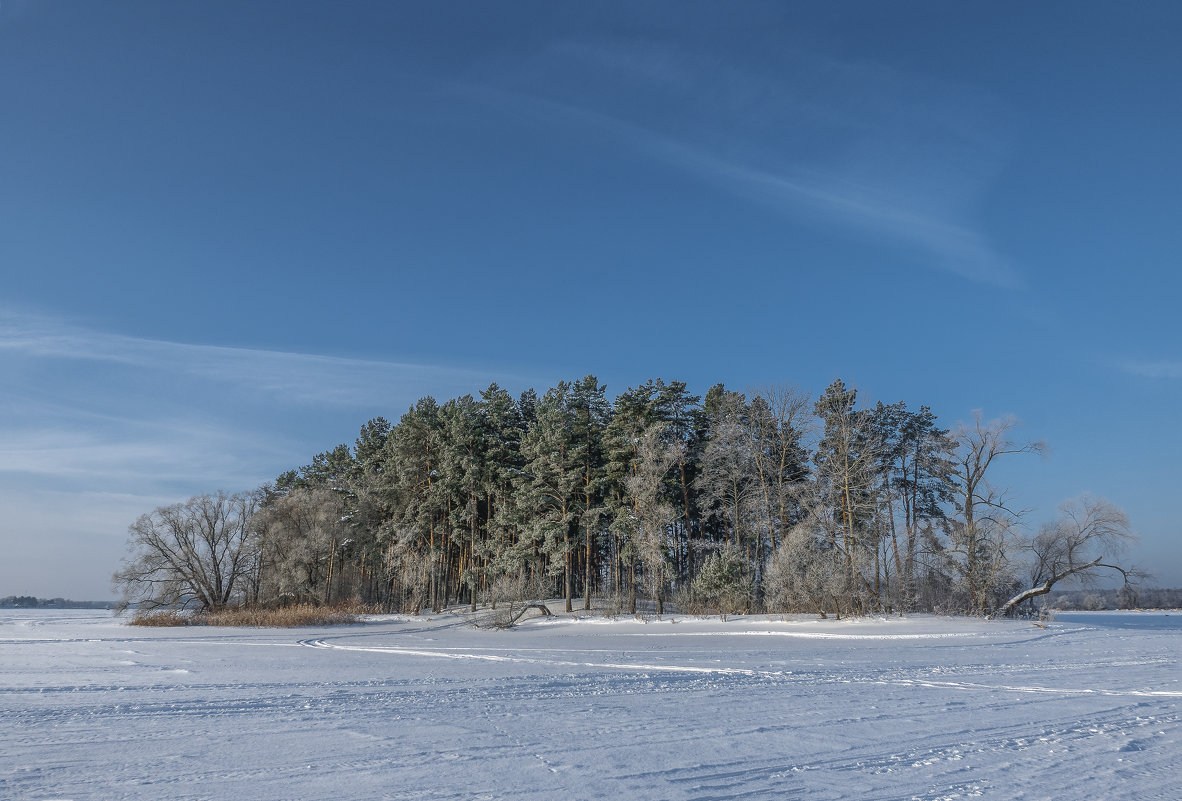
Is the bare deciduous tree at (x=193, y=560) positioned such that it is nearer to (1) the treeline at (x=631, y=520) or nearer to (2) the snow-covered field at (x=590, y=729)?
(1) the treeline at (x=631, y=520)

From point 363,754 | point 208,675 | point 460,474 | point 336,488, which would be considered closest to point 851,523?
point 460,474

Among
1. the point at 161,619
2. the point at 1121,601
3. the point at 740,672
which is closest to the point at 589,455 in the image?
the point at 161,619

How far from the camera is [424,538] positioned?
1948 inches

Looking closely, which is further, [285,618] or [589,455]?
[589,455]

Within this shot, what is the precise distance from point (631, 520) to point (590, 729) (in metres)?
30.2

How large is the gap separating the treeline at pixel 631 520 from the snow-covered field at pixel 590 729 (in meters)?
19.8

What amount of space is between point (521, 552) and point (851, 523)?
18.9 metres

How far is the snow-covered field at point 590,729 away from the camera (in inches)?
189

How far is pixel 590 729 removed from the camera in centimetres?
681

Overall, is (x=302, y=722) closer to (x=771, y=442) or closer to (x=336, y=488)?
(x=771, y=442)

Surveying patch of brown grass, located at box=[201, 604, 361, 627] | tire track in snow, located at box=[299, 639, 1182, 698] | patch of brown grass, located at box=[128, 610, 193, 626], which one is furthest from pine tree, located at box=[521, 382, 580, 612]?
tire track in snow, located at box=[299, 639, 1182, 698]

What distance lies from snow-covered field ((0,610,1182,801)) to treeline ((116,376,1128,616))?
19.8 m

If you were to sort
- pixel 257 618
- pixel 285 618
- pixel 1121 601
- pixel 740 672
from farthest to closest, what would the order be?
pixel 1121 601 → pixel 257 618 → pixel 285 618 → pixel 740 672

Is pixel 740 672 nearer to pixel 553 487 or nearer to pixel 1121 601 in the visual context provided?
pixel 553 487
